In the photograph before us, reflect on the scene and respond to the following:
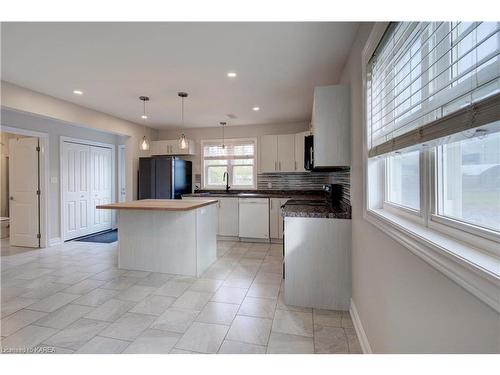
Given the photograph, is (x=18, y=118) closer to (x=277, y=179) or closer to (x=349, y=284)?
(x=277, y=179)

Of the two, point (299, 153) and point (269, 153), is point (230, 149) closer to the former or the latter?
point (269, 153)

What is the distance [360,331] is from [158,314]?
5.61ft

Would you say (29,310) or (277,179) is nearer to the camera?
(29,310)

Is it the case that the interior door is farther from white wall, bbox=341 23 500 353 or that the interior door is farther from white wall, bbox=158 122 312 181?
white wall, bbox=341 23 500 353

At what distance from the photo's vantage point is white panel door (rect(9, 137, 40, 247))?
457cm

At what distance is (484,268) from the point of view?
62 centimetres

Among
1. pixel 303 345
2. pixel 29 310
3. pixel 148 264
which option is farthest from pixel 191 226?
pixel 303 345

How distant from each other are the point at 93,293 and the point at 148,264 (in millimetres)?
758

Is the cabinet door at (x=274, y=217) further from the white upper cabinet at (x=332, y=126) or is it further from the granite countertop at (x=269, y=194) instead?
the white upper cabinet at (x=332, y=126)

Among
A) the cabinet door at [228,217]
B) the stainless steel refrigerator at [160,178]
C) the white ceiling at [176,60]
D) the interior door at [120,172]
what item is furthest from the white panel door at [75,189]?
the cabinet door at [228,217]

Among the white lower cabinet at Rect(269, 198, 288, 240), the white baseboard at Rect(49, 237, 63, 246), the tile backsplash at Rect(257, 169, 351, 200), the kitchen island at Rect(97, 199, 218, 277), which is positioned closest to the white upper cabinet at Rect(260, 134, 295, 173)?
the tile backsplash at Rect(257, 169, 351, 200)

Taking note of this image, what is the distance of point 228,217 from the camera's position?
16.8ft

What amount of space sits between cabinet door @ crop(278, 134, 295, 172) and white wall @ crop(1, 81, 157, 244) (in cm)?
315

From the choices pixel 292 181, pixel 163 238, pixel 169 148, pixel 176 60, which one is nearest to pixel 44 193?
pixel 169 148
